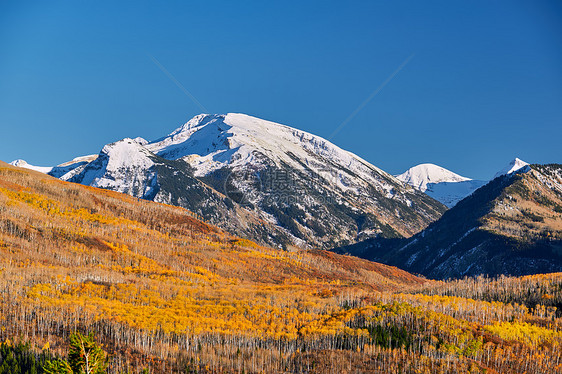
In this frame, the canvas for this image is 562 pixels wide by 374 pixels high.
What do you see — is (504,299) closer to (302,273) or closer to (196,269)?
(302,273)

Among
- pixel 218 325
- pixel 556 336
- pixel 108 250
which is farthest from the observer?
pixel 108 250

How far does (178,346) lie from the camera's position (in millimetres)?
79625

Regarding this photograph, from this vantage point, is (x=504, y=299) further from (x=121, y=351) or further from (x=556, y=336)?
(x=121, y=351)

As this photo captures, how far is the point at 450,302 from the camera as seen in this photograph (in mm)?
111938

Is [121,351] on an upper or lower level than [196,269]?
lower

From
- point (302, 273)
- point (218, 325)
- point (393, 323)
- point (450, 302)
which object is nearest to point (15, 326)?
point (218, 325)

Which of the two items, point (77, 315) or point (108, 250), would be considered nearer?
point (77, 315)

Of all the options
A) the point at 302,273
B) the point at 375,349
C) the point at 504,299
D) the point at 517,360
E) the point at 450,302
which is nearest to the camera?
the point at 517,360

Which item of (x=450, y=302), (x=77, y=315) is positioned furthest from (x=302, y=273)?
(x=77, y=315)

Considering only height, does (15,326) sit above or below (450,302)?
below

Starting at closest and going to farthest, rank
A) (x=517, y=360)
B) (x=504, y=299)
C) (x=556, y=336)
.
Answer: (x=517, y=360), (x=556, y=336), (x=504, y=299)

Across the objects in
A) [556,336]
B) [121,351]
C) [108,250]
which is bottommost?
[121,351]

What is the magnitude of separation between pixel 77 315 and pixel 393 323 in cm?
6191

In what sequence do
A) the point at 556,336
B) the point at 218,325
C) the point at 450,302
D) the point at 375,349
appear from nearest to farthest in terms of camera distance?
the point at 375,349, the point at 556,336, the point at 218,325, the point at 450,302
